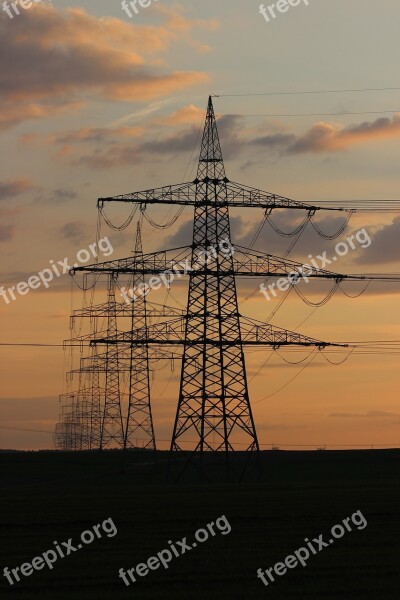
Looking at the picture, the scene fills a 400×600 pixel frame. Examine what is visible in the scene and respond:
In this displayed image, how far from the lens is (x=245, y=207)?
71000 millimetres
